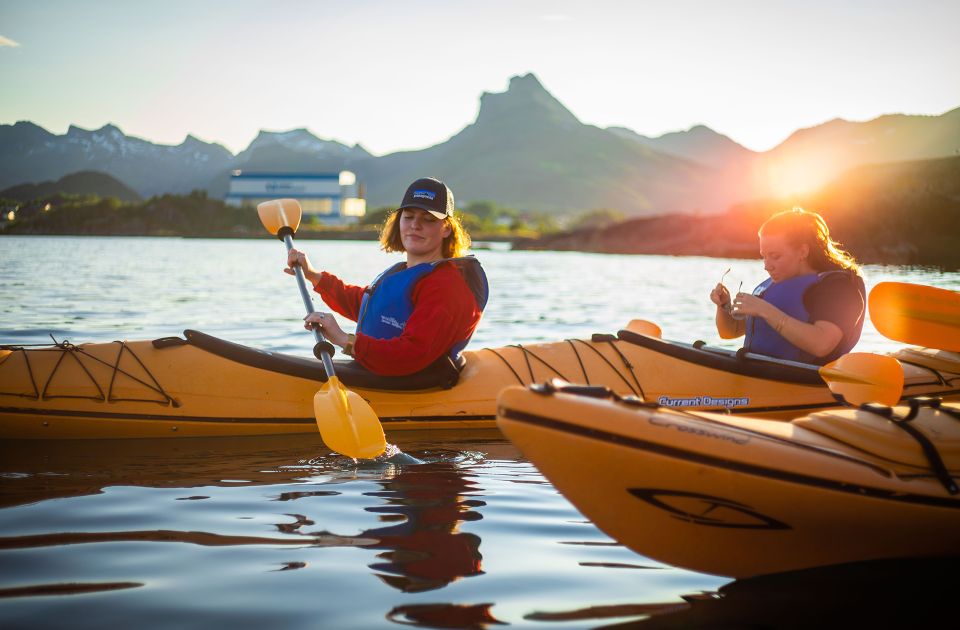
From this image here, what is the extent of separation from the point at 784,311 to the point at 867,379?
1.33 m

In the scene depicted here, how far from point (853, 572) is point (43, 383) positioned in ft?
13.9

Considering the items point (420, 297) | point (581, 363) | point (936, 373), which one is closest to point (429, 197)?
point (420, 297)

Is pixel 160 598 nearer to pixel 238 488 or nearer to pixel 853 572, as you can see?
pixel 238 488

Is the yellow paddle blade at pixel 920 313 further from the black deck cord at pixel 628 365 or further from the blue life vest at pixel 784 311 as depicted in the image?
the black deck cord at pixel 628 365

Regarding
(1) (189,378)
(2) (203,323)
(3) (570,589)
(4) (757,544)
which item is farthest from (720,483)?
(2) (203,323)

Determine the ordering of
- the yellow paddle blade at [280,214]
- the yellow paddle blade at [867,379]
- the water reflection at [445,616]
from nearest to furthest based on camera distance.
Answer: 1. the water reflection at [445,616]
2. the yellow paddle blade at [867,379]
3. the yellow paddle blade at [280,214]

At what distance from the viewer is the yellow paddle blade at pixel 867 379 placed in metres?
3.59

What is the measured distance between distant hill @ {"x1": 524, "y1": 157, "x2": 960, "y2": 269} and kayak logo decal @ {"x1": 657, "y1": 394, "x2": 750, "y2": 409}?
17.5 meters

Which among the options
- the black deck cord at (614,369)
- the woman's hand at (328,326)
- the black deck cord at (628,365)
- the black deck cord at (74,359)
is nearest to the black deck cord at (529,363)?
the black deck cord at (614,369)

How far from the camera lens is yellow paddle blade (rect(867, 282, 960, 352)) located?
4.54 m

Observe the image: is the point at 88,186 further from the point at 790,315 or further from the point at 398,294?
the point at 790,315

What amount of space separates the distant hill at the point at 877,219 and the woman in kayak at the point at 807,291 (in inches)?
692

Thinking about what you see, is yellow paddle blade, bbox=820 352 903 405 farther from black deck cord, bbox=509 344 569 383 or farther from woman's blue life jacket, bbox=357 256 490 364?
black deck cord, bbox=509 344 569 383

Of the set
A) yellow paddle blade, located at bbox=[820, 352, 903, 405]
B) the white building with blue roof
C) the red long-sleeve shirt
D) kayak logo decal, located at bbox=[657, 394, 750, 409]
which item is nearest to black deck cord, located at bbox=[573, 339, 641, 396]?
kayak logo decal, located at bbox=[657, 394, 750, 409]
